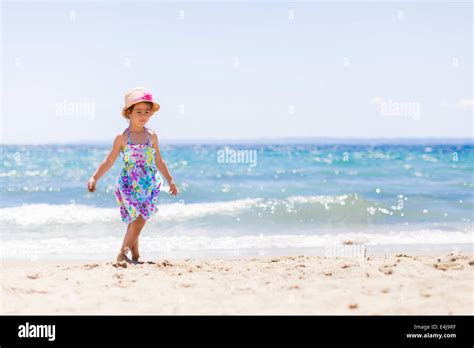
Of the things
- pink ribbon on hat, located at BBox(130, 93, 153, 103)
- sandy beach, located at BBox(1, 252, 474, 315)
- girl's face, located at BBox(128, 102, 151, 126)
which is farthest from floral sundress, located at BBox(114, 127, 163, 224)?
sandy beach, located at BBox(1, 252, 474, 315)

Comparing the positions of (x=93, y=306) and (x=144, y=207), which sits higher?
(x=144, y=207)

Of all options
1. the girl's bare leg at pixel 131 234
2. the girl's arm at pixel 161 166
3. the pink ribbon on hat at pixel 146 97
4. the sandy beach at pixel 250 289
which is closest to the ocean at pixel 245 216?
the girl's bare leg at pixel 131 234

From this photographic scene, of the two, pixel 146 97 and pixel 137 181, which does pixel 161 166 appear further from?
pixel 146 97

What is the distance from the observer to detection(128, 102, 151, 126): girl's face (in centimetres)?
529

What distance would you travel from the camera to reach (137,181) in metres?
5.36

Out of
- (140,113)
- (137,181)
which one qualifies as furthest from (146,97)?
(137,181)

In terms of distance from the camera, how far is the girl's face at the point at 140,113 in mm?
5285

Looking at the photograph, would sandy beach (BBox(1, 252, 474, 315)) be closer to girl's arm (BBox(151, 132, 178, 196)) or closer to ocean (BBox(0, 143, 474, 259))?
girl's arm (BBox(151, 132, 178, 196))

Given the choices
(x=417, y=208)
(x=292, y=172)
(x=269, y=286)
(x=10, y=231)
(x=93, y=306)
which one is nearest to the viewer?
(x=93, y=306)

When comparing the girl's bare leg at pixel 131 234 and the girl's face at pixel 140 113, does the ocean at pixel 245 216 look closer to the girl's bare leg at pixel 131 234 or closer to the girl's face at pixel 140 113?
the girl's bare leg at pixel 131 234

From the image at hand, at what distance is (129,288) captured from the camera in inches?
169
